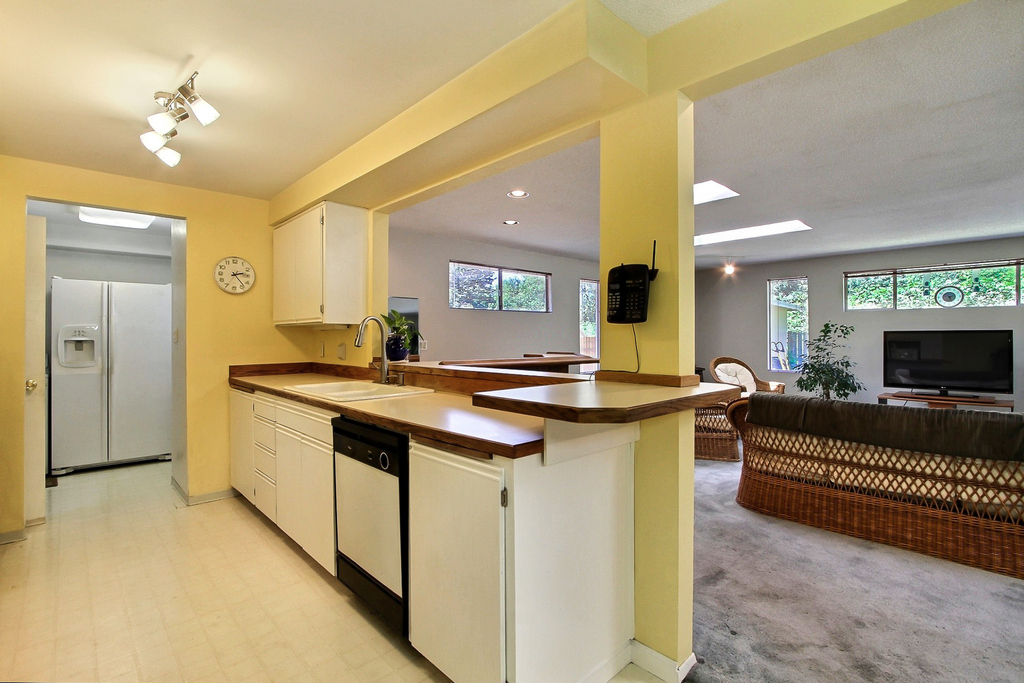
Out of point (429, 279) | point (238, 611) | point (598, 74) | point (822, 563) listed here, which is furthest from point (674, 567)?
point (429, 279)

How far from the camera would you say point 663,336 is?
1688 millimetres

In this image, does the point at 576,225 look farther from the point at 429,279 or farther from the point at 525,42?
the point at 525,42

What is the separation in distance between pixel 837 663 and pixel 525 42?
2.51 m

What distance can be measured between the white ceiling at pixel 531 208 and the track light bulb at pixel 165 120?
1.87m

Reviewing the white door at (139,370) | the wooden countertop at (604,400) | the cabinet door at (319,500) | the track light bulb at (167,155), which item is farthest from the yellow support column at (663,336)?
the white door at (139,370)

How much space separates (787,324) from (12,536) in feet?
28.0

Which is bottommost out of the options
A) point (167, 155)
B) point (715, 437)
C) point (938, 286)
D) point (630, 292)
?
point (715, 437)

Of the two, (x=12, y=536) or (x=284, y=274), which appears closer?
(x=12, y=536)

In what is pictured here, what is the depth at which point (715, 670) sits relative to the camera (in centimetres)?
171

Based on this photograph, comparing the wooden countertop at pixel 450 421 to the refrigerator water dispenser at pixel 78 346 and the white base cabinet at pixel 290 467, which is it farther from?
the refrigerator water dispenser at pixel 78 346

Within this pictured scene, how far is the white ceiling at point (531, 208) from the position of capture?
3277mm

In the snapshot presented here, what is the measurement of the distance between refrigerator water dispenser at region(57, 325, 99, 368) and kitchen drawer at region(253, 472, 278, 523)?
97.0 inches

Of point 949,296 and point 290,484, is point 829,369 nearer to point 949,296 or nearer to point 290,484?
point 949,296

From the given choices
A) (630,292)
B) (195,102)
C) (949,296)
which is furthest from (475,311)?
(949,296)
